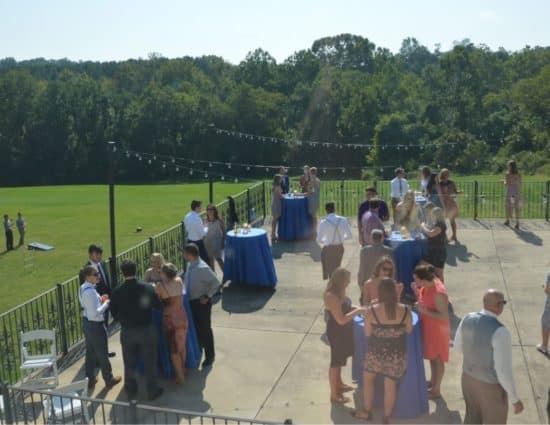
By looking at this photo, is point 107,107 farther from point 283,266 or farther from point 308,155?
point 283,266

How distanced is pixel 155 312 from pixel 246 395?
141 cm

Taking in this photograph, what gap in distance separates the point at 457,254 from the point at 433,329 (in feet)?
22.2

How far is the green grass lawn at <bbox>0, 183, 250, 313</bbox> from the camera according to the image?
1747cm

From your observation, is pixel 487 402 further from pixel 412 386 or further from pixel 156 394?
pixel 156 394

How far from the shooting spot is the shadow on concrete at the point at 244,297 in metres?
10.6

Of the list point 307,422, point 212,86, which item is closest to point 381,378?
point 307,422

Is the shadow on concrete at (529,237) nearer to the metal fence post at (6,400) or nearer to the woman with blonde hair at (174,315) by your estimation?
the woman with blonde hair at (174,315)

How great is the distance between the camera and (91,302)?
7.55 meters

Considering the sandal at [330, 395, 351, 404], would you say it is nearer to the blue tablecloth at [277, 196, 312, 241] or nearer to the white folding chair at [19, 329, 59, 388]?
the white folding chair at [19, 329, 59, 388]

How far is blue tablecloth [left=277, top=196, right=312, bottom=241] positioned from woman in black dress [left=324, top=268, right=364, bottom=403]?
7.71 metres

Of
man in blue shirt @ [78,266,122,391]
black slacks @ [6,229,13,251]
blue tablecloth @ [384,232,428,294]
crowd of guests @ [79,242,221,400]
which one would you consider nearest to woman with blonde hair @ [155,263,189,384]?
crowd of guests @ [79,242,221,400]

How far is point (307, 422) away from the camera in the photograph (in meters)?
6.79

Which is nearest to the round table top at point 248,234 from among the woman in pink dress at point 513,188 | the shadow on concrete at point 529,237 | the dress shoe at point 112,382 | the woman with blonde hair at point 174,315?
the woman with blonde hair at point 174,315

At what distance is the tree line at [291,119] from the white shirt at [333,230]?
35981 mm
